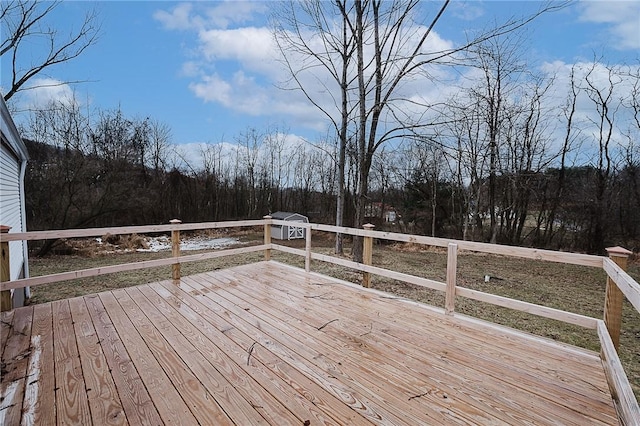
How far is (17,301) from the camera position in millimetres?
4887

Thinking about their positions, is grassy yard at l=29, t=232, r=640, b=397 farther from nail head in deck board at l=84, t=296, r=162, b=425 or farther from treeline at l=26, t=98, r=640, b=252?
nail head in deck board at l=84, t=296, r=162, b=425

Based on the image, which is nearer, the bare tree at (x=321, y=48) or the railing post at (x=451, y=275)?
the railing post at (x=451, y=275)

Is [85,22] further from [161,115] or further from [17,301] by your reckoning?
[17,301]

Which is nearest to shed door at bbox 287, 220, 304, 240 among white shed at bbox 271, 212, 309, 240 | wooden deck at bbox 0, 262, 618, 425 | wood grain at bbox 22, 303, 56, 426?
white shed at bbox 271, 212, 309, 240

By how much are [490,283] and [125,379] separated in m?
7.41

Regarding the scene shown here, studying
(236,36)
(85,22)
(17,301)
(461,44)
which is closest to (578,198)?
(461,44)

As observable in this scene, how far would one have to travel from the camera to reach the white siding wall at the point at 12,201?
456 cm

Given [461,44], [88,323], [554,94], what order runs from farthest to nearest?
[554,94] → [461,44] → [88,323]

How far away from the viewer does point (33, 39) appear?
30.5 ft

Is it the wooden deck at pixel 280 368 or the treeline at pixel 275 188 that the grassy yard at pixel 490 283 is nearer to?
the wooden deck at pixel 280 368

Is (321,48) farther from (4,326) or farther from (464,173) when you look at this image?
(464,173)

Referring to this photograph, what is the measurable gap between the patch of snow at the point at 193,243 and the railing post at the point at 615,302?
10916mm

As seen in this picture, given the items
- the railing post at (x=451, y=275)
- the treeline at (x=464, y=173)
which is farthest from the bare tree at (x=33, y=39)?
the railing post at (x=451, y=275)

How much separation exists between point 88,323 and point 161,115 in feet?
47.8
